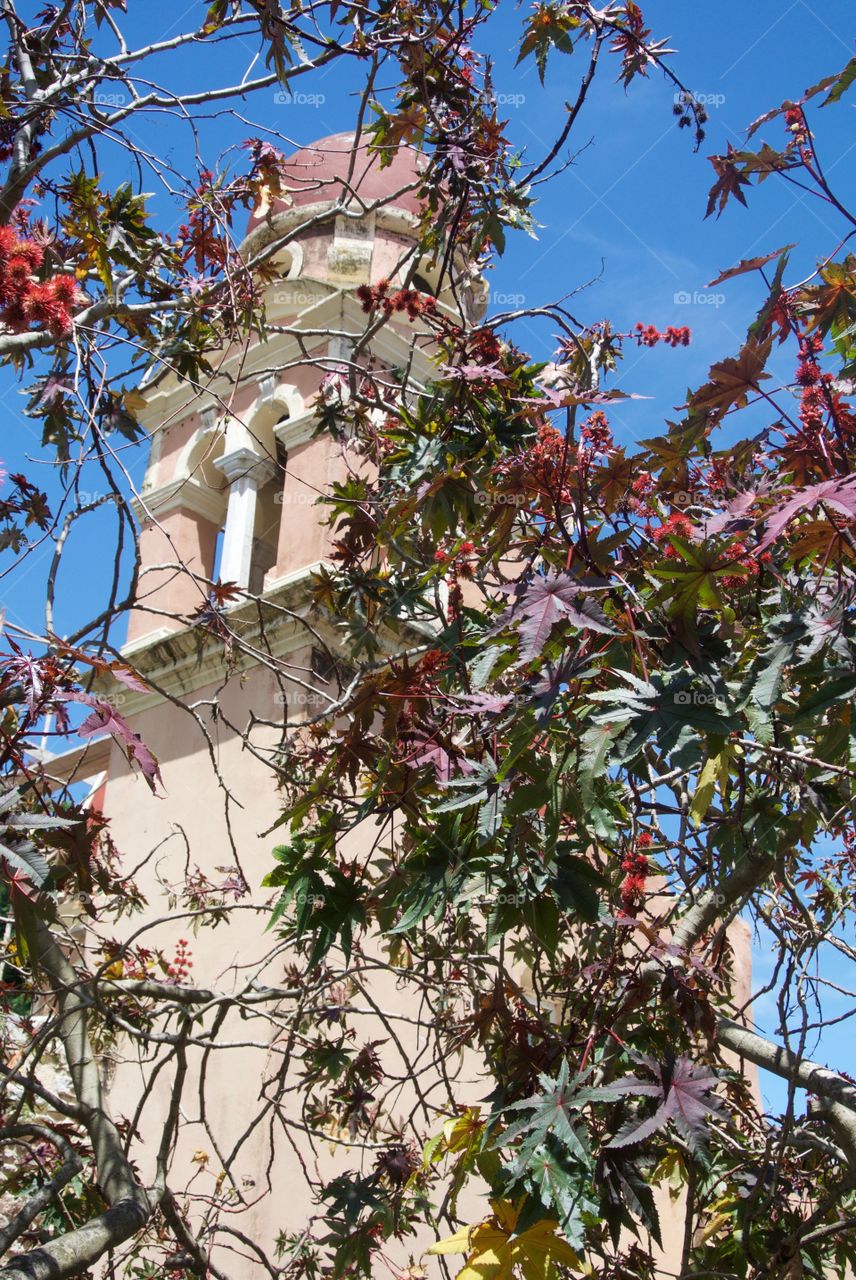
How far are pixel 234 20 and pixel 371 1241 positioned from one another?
13.5 ft

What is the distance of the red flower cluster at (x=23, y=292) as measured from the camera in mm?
2883

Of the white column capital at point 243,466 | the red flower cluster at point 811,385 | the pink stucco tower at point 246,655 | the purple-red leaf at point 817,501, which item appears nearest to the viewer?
the purple-red leaf at point 817,501

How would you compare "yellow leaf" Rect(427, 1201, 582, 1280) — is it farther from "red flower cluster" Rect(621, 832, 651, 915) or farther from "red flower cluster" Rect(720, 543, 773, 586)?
"red flower cluster" Rect(720, 543, 773, 586)

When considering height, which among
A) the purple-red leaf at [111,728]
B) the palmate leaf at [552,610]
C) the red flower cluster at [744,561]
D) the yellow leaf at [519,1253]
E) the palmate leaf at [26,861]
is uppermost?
the purple-red leaf at [111,728]

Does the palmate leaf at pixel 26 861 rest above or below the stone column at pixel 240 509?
below

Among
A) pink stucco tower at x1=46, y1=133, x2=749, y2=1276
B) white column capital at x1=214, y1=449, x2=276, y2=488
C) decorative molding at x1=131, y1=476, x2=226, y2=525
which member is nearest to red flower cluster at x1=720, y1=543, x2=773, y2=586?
pink stucco tower at x1=46, y1=133, x2=749, y2=1276

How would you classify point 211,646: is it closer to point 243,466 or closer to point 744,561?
point 243,466

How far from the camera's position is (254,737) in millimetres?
8289

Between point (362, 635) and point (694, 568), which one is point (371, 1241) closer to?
point (362, 635)

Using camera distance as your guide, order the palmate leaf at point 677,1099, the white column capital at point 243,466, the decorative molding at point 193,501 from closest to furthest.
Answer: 1. the palmate leaf at point 677,1099
2. the white column capital at point 243,466
3. the decorative molding at point 193,501

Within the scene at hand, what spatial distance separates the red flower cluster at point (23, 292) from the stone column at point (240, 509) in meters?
7.14

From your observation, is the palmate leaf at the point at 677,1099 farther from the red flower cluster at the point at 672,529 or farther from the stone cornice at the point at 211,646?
the stone cornice at the point at 211,646

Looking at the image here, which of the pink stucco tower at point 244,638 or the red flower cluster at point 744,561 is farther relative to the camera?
the pink stucco tower at point 244,638

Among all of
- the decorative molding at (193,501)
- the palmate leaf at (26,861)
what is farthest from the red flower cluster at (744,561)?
the decorative molding at (193,501)
